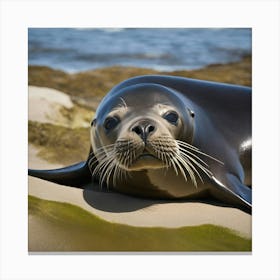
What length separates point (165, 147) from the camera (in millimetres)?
5992

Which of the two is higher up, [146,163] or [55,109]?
[55,109]

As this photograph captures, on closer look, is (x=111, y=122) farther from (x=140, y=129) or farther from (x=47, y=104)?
(x=47, y=104)

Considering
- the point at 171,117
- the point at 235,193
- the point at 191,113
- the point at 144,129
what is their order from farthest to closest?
the point at 191,113 → the point at 235,193 → the point at 171,117 → the point at 144,129

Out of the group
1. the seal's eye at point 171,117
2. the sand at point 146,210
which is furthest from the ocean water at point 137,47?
the sand at point 146,210

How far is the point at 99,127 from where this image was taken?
649 cm

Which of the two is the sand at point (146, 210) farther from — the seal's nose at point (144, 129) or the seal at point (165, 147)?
the seal's nose at point (144, 129)

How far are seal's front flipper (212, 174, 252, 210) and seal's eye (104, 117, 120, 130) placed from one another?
107 cm

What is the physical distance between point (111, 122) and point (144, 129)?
53cm

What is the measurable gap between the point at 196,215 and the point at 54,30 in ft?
7.62

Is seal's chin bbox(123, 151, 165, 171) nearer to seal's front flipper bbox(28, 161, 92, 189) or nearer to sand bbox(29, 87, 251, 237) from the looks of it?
sand bbox(29, 87, 251, 237)

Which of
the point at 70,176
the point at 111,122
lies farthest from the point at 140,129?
the point at 70,176

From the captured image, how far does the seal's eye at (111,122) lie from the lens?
6277 millimetres

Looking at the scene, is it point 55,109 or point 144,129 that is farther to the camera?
point 55,109
